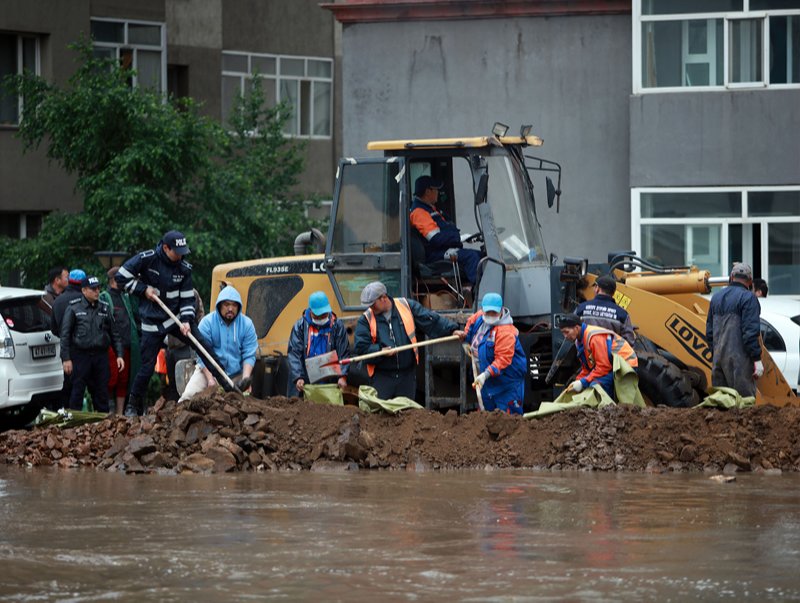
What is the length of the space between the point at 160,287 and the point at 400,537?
21.8 ft

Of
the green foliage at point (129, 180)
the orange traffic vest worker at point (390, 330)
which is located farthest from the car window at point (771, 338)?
the green foliage at point (129, 180)

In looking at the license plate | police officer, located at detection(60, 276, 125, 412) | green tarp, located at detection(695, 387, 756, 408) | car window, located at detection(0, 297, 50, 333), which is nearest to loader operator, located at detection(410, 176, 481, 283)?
green tarp, located at detection(695, 387, 756, 408)

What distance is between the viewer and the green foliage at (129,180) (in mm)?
25672

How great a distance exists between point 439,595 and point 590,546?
1.78 meters

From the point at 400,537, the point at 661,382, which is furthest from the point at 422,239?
the point at 400,537

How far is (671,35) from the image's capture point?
25594 millimetres

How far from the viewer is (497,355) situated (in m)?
14.5

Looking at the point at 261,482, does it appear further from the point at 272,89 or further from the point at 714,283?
the point at 272,89

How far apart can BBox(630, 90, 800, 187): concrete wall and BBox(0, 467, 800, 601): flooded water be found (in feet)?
40.5

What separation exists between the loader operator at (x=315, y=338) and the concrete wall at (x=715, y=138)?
440 inches

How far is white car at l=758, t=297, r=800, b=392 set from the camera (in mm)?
19266

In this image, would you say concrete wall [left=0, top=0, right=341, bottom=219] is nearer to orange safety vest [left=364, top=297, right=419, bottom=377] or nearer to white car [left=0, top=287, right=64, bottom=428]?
white car [left=0, top=287, right=64, bottom=428]

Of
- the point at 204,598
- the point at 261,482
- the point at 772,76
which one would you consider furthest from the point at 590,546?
the point at 772,76

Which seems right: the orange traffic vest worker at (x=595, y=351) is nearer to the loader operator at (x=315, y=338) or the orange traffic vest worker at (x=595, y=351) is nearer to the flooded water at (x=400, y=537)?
the flooded water at (x=400, y=537)
